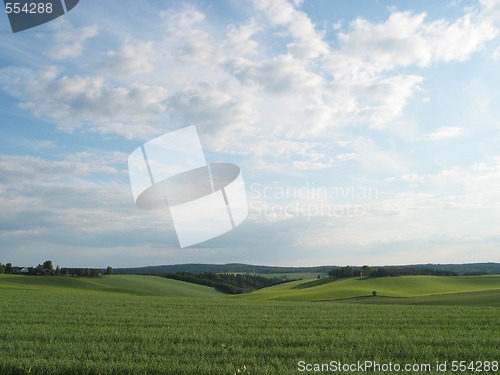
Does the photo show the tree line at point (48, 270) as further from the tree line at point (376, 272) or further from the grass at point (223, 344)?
the grass at point (223, 344)

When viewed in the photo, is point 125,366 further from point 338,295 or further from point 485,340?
point 338,295

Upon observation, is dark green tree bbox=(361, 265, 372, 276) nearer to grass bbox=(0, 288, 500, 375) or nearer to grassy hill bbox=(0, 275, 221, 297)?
grassy hill bbox=(0, 275, 221, 297)

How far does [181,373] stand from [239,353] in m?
2.31

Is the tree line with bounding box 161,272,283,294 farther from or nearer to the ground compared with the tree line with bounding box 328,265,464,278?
nearer to the ground

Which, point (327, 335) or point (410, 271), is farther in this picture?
point (410, 271)

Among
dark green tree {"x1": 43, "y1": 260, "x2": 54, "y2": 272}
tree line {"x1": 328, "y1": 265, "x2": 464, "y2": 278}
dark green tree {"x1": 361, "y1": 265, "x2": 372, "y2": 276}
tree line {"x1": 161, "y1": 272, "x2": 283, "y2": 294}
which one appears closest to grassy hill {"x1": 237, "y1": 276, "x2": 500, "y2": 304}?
tree line {"x1": 328, "y1": 265, "x2": 464, "y2": 278}

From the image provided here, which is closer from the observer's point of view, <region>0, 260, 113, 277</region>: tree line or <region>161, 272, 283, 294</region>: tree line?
<region>0, 260, 113, 277</region>: tree line

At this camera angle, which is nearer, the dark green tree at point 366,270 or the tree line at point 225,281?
the dark green tree at point 366,270

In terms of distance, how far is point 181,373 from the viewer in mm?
9711

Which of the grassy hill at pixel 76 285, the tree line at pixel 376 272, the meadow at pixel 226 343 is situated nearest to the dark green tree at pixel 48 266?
the grassy hill at pixel 76 285

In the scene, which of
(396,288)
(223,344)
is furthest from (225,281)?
(223,344)

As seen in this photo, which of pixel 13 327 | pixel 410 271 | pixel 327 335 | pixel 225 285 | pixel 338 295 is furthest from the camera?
pixel 225 285

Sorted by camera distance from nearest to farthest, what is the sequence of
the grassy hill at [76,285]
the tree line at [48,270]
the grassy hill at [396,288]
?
the grassy hill at [396,288] → the grassy hill at [76,285] → the tree line at [48,270]

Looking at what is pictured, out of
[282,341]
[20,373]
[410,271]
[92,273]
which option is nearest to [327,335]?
[282,341]
